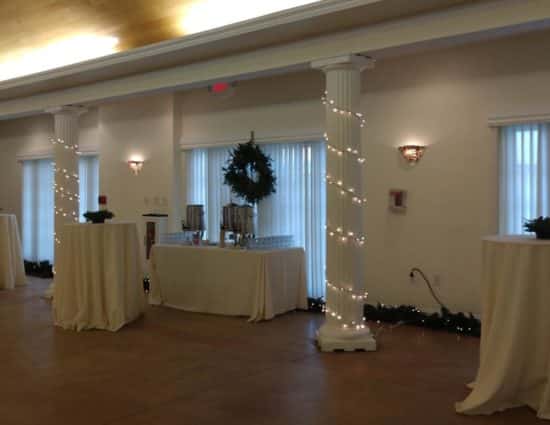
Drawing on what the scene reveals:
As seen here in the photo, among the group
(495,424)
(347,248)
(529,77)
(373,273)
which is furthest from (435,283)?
(495,424)

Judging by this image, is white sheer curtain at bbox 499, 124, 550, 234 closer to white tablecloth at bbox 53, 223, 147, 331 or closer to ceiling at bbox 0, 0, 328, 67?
ceiling at bbox 0, 0, 328, 67

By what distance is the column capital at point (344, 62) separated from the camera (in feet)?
18.3

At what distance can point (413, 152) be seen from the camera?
6977mm

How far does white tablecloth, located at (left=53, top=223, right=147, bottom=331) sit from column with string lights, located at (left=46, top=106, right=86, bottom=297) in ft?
5.30

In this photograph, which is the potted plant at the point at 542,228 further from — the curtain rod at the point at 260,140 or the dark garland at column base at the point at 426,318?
the curtain rod at the point at 260,140

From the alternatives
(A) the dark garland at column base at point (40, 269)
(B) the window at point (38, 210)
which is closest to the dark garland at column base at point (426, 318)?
(A) the dark garland at column base at point (40, 269)

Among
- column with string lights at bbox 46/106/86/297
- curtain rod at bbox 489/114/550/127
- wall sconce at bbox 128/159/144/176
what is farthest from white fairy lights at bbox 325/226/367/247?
wall sconce at bbox 128/159/144/176

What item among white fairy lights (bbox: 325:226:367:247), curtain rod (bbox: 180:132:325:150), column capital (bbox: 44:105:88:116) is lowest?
white fairy lights (bbox: 325:226:367:247)

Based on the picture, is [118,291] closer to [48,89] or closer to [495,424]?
[48,89]

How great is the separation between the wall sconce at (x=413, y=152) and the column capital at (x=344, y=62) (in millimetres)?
1556

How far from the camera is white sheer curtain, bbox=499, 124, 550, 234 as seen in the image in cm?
622

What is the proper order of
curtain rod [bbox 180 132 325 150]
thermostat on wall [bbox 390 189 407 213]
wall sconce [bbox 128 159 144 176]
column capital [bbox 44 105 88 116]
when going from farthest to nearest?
wall sconce [bbox 128 159 144 176]
column capital [bbox 44 105 88 116]
curtain rod [bbox 180 132 325 150]
thermostat on wall [bbox 390 189 407 213]

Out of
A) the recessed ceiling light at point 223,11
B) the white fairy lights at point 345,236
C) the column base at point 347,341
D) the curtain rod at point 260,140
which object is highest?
the recessed ceiling light at point 223,11

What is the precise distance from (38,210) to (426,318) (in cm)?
832
